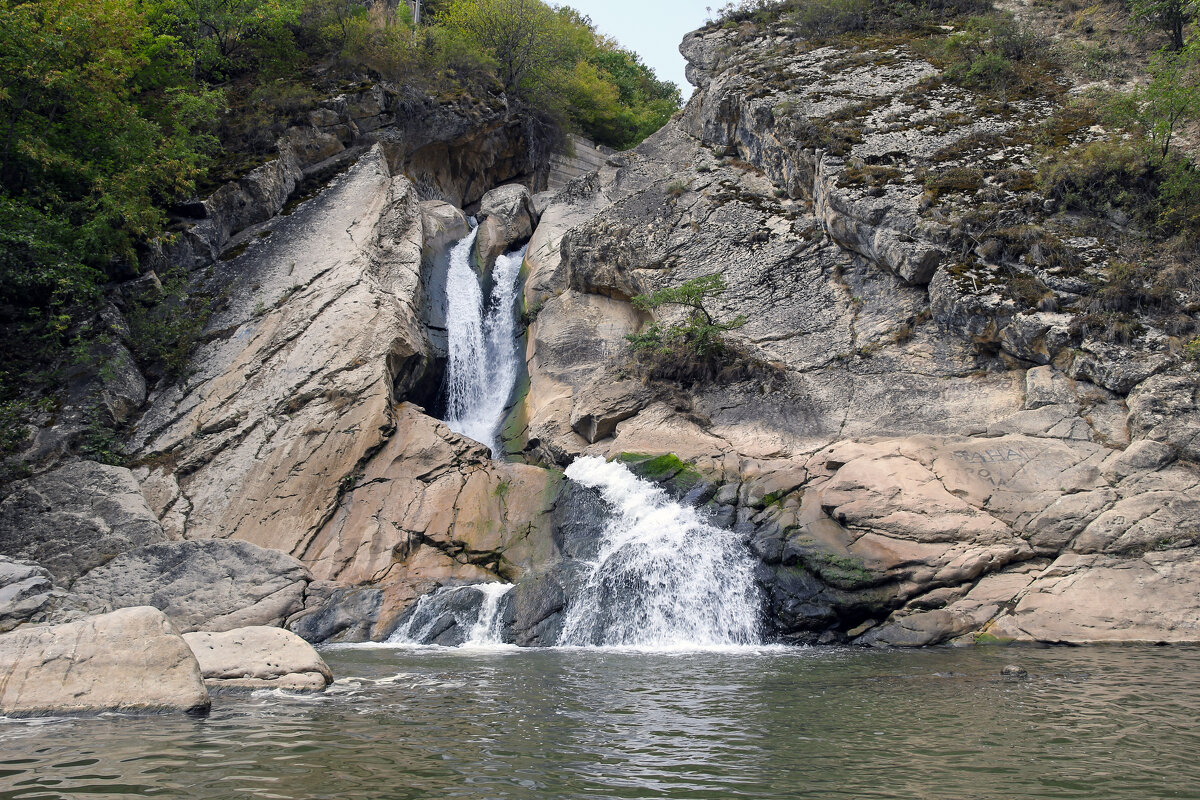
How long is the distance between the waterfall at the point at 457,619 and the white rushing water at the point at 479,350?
23.6ft

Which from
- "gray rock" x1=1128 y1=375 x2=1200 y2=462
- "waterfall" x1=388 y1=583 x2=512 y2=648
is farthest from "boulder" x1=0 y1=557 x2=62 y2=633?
"gray rock" x1=1128 y1=375 x2=1200 y2=462

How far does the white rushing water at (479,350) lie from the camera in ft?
81.1

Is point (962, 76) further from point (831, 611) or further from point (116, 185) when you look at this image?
point (116, 185)

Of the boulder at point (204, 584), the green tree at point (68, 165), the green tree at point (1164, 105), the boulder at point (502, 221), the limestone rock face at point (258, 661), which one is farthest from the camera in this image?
the boulder at point (502, 221)

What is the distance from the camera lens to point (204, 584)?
16.5 metres

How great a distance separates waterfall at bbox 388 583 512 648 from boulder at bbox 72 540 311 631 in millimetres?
2920

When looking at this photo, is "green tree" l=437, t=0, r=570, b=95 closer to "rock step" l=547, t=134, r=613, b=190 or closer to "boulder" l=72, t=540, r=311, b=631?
"rock step" l=547, t=134, r=613, b=190

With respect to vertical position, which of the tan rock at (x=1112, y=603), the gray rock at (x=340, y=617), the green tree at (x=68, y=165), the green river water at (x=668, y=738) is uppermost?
the green tree at (x=68, y=165)

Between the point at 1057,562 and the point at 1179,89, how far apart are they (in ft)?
44.0

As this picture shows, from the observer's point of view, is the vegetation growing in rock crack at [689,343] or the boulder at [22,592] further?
the vegetation growing in rock crack at [689,343]

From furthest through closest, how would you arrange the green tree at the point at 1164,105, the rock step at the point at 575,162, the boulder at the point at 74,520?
the rock step at the point at 575,162 < the green tree at the point at 1164,105 < the boulder at the point at 74,520

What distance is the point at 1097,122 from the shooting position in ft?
71.8

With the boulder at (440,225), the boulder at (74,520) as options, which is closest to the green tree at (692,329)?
the boulder at (440,225)

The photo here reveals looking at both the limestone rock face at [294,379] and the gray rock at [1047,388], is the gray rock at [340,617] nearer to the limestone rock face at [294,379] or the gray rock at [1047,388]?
the limestone rock face at [294,379]
